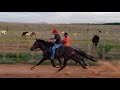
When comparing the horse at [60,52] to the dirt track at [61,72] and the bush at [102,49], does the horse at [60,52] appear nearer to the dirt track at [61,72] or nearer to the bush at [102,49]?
the dirt track at [61,72]

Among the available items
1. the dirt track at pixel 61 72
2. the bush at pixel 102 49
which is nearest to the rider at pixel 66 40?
the dirt track at pixel 61 72

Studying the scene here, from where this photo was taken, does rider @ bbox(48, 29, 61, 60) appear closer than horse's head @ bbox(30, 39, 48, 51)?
Yes

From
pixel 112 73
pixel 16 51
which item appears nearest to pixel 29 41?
pixel 16 51

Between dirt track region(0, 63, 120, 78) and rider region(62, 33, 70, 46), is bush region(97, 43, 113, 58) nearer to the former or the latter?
dirt track region(0, 63, 120, 78)

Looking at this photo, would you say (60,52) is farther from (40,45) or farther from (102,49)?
(102,49)

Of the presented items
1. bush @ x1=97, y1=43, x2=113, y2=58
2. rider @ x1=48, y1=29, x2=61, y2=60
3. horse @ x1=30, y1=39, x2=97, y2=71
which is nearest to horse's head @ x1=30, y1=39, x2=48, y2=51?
horse @ x1=30, y1=39, x2=97, y2=71

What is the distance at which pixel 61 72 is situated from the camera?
11.3m

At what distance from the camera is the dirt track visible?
1143 cm

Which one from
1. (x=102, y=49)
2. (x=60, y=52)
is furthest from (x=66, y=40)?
(x=102, y=49)

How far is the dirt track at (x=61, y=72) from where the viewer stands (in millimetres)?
11430

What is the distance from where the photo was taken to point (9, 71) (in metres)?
12.2

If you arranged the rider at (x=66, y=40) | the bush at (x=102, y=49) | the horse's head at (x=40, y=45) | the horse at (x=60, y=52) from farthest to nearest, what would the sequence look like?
the bush at (x=102, y=49) → the horse's head at (x=40, y=45) → the horse at (x=60, y=52) → the rider at (x=66, y=40)
